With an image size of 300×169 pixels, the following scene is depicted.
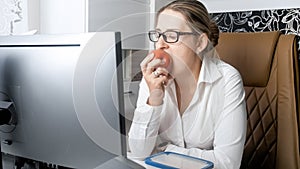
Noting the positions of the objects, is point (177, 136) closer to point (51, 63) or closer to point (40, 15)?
point (51, 63)

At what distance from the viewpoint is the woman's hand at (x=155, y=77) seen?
→ 3.16ft

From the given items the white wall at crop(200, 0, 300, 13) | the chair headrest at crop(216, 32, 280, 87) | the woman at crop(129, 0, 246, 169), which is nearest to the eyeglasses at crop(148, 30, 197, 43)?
the woman at crop(129, 0, 246, 169)

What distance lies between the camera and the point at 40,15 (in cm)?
179

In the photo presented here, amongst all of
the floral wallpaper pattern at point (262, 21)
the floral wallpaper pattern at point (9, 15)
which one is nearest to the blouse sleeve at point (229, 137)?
the floral wallpaper pattern at point (262, 21)

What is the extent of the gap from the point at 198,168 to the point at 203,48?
22.6 inches

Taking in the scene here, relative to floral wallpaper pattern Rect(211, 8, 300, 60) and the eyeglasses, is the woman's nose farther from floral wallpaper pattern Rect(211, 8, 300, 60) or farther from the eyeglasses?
floral wallpaper pattern Rect(211, 8, 300, 60)

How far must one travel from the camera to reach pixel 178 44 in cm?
103

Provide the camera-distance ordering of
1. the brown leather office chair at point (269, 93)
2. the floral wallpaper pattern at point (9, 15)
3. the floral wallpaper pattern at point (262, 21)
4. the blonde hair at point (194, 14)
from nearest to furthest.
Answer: the blonde hair at point (194, 14)
the brown leather office chair at point (269, 93)
the floral wallpaper pattern at point (262, 21)
the floral wallpaper pattern at point (9, 15)

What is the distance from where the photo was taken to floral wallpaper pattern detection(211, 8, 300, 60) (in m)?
1.60

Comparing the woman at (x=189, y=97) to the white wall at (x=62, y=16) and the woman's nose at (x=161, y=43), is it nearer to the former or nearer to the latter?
the woman's nose at (x=161, y=43)

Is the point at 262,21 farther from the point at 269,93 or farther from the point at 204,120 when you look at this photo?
the point at 204,120

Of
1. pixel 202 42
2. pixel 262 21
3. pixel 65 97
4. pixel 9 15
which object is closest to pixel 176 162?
pixel 65 97

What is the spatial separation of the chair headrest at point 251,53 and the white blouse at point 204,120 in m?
0.18

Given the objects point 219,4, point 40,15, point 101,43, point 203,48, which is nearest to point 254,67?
point 203,48
